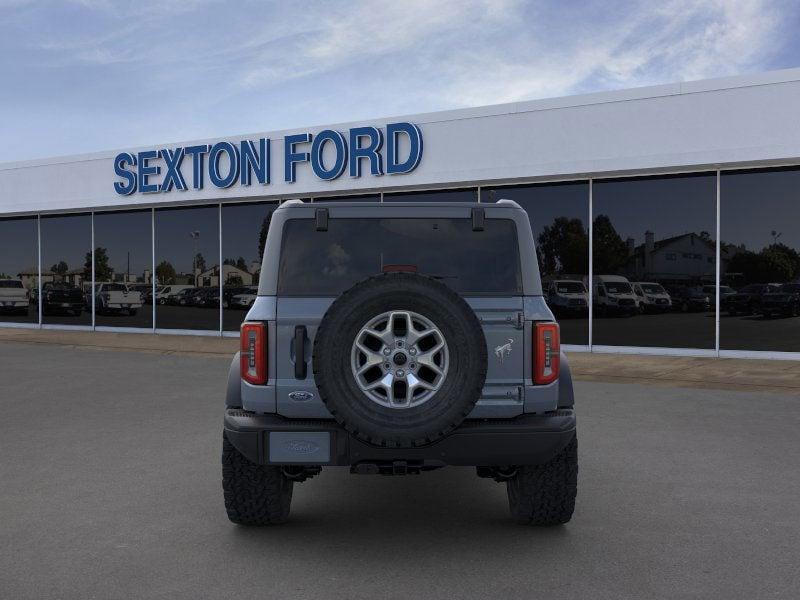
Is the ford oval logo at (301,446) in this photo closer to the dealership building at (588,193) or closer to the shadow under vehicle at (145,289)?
the dealership building at (588,193)

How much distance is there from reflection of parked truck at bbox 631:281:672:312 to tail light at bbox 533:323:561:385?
1162 centimetres

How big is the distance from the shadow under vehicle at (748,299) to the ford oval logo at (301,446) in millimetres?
12375

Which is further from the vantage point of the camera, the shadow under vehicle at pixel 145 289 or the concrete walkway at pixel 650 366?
the shadow under vehicle at pixel 145 289

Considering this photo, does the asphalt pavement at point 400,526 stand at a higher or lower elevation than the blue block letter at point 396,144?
lower

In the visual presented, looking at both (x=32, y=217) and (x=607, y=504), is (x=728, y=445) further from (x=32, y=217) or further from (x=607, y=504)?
(x=32, y=217)

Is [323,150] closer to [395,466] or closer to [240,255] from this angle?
[240,255]

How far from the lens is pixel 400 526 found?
4637 mm

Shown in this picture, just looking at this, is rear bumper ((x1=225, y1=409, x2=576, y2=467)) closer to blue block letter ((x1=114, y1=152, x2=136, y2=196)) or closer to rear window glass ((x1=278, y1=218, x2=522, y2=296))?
rear window glass ((x1=278, y1=218, x2=522, y2=296))

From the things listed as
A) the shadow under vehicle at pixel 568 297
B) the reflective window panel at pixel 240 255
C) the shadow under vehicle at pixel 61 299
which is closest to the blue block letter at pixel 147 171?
the reflective window panel at pixel 240 255

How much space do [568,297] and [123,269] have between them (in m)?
12.9

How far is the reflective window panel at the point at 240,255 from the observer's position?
19766 millimetres

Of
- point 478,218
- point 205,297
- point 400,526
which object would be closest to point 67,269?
point 205,297

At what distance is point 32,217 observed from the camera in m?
→ 24.2

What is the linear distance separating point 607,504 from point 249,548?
2.32 m
